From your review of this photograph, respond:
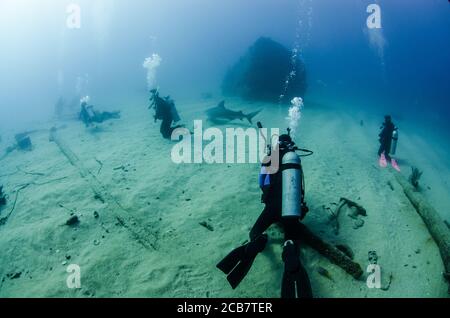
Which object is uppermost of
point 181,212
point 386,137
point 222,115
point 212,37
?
point 212,37

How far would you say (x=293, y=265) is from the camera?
3869mm

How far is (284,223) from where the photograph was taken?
4.55 metres

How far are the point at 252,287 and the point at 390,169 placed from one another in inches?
301

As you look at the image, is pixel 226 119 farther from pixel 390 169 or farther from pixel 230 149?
pixel 390 169

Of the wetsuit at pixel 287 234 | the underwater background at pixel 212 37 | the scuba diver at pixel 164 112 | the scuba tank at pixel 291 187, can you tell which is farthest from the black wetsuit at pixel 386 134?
the underwater background at pixel 212 37

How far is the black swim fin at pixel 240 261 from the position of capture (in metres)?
4.13

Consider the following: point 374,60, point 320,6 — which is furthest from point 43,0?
point 374,60

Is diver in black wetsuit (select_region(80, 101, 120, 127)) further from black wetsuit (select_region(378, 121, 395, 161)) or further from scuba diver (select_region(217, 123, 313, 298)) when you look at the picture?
black wetsuit (select_region(378, 121, 395, 161))

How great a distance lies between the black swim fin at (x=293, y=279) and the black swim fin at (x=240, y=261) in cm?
49

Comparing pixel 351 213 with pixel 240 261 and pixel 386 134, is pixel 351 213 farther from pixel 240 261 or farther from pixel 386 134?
pixel 386 134

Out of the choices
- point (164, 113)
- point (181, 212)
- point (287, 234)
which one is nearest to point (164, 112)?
point (164, 113)

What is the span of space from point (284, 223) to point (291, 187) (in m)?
0.63

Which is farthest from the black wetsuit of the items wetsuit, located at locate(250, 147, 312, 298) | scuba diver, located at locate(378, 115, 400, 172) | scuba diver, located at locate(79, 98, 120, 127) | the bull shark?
scuba diver, located at locate(79, 98, 120, 127)

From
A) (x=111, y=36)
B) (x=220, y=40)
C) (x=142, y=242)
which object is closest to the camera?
(x=142, y=242)
